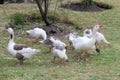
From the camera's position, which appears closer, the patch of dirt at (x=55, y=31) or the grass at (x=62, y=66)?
the grass at (x=62, y=66)

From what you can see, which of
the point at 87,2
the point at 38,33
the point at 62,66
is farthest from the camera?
the point at 87,2

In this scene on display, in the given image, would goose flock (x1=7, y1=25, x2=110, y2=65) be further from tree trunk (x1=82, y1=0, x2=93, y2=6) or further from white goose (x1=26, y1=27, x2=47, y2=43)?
tree trunk (x1=82, y1=0, x2=93, y2=6)

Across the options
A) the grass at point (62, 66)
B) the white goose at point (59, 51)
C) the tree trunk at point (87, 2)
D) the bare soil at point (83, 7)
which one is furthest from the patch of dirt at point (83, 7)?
the white goose at point (59, 51)

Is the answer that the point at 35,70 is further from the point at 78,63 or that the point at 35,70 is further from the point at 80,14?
the point at 80,14

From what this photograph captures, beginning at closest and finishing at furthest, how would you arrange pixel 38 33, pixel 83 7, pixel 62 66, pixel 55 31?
pixel 62 66 < pixel 38 33 < pixel 55 31 < pixel 83 7

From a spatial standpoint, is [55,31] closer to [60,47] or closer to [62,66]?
[60,47]

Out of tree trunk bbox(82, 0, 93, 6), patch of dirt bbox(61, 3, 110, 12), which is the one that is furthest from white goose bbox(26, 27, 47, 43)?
tree trunk bbox(82, 0, 93, 6)

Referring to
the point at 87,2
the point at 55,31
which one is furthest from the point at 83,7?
the point at 55,31

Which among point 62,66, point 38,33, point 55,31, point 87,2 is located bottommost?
point 87,2

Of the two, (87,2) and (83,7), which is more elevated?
(87,2)

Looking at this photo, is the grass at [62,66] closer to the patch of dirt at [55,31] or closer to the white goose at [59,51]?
the white goose at [59,51]

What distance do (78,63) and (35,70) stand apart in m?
1.32

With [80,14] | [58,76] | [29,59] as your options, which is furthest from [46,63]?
[80,14]

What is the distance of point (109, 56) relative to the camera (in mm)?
9664
